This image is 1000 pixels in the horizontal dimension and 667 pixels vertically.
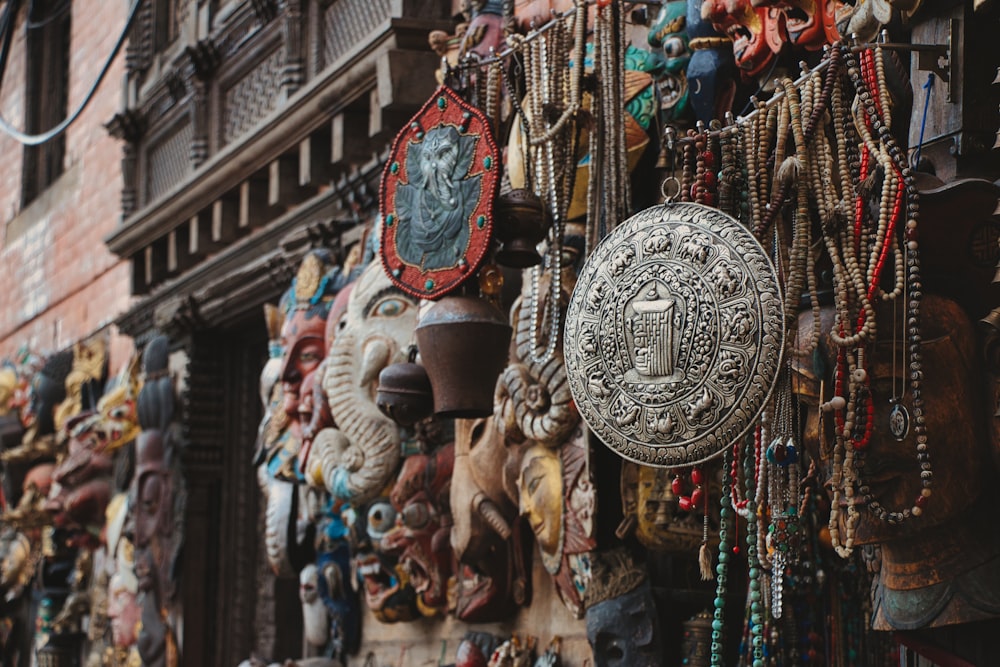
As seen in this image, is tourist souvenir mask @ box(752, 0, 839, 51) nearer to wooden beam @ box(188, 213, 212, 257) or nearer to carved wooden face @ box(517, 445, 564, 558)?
carved wooden face @ box(517, 445, 564, 558)

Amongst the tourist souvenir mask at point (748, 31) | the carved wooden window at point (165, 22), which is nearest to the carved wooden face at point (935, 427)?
the tourist souvenir mask at point (748, 31)

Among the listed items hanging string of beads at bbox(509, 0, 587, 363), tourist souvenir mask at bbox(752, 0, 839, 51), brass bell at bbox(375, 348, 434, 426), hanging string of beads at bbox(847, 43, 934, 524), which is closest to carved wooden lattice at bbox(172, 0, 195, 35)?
hanging string of beads at bbox(509, 0, 587, 363)

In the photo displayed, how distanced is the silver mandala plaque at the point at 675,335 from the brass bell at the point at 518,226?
2.02 ft

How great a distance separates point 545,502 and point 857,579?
830mm

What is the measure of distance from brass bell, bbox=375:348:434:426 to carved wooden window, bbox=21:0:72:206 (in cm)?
776

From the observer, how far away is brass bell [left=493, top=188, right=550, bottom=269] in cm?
441

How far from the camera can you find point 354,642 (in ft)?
20.1

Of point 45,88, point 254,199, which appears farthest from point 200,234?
point 45,88

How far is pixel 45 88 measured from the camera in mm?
12148

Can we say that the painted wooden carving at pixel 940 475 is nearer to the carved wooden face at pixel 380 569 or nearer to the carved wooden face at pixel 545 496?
the carved wooden face at pixel 545 496

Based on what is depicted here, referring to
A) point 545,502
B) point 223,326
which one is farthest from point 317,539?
point 223,326

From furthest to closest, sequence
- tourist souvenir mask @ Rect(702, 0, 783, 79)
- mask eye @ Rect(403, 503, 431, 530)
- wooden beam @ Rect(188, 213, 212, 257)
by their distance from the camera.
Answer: wooden beam @ Rect(188, 213, 212, 257)
mask eye @ Rect(403, 503, 431, 530)
tourist souvenir mask @ Rect(702, 0, 783, 79)

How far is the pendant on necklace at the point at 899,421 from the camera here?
11.0 feet

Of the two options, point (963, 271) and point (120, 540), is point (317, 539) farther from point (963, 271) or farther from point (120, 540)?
point (963, 271)
